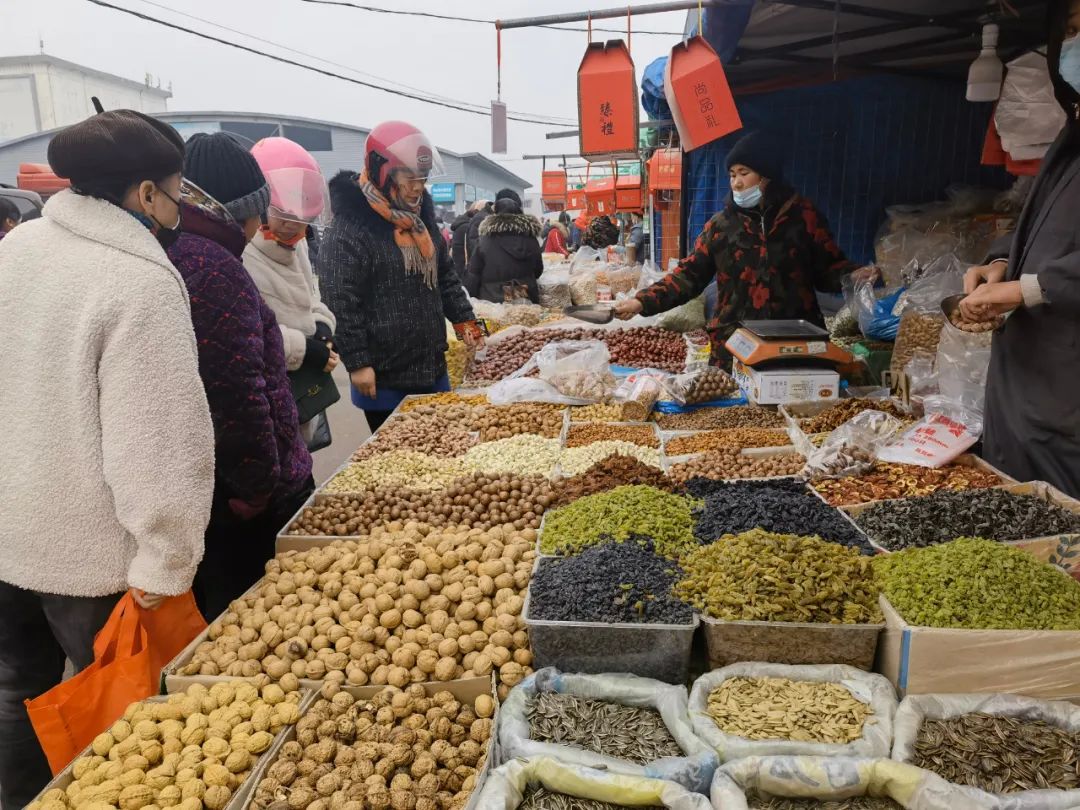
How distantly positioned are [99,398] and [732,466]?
2350 millimetres

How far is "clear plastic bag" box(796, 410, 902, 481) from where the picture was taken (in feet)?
9.64

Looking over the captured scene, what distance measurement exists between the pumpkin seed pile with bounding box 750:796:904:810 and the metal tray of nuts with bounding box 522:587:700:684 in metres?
0.41

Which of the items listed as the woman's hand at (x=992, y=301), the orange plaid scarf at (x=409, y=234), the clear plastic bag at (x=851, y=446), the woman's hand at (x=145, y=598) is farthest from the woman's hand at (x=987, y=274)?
the woman's hand at (x=145, y=598)

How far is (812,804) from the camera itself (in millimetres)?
1619

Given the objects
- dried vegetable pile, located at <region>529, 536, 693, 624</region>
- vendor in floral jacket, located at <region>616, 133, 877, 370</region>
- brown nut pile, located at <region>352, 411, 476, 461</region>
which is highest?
vendor in floral jacket, located at <region>616, 133, 877, 370</region>

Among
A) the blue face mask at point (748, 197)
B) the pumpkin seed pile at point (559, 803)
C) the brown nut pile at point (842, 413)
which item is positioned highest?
the blue face mask at point (748, 197)

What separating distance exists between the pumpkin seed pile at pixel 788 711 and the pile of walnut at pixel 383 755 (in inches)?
24.6

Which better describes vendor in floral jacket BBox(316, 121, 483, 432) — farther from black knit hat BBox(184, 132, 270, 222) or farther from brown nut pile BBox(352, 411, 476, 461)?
black knit hat BBox(184, 132, 270, 222)

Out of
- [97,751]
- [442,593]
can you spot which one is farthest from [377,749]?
[97,751]

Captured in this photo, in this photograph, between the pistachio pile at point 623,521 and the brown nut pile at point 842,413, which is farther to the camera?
the brown nut pile at point 842,413

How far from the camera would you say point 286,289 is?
11.0ft

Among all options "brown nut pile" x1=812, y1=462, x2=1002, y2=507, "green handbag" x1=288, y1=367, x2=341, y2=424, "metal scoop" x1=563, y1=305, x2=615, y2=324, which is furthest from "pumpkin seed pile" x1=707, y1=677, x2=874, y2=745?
"metal scoop" x1=563, y1=305, x2=615, y2=324

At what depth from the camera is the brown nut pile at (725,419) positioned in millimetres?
3684

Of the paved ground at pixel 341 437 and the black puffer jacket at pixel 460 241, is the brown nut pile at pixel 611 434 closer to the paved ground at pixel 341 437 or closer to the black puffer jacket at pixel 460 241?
the paved ground at pixel 341 437
